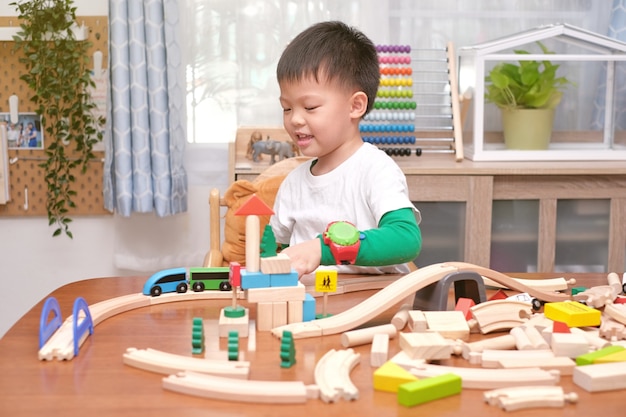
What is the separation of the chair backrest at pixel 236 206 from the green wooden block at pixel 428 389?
3.36 feet

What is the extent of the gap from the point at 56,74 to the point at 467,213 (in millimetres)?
1478

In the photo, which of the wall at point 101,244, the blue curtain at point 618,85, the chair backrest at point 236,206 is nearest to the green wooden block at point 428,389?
the chair backrest at point 236,206

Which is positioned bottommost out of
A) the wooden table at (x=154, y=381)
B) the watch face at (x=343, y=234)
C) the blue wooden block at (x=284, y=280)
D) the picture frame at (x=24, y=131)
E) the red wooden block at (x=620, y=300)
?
the wooden table at (x=154, y=381)

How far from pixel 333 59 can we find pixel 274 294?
2.07ft

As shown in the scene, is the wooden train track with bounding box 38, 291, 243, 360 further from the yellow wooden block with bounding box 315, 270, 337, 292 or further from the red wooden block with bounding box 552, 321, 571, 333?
the red wooden block with bounding box 552, 321, 571, 333

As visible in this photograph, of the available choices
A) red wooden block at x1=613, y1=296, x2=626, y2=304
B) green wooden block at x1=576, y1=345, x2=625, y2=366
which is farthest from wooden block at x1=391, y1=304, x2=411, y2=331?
red wooden block at x1=613, y1=296, x2=626, y2=304

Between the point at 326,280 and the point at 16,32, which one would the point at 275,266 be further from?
the point at 16,32

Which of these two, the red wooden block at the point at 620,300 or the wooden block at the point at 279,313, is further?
the red wooden block at the point at 620,300

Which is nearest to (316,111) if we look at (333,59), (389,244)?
(333,59)

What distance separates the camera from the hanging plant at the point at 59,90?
106 inches

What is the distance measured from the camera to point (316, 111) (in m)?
1.50

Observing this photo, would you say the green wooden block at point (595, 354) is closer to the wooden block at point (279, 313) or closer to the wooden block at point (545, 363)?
the wooden block at point (545, 363)

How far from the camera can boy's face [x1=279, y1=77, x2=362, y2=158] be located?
1.49 meters

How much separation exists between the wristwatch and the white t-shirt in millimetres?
244
